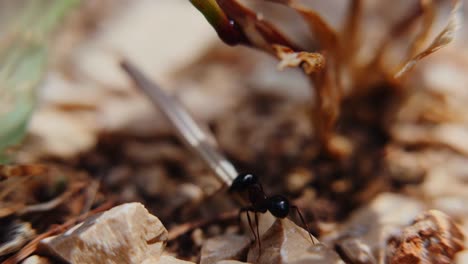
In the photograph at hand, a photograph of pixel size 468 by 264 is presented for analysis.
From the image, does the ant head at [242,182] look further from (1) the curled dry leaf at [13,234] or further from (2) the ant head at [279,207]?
(1) the curled dry leaf at [13,234]

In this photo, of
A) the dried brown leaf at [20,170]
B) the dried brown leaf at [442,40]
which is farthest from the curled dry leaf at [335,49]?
the dried brown leaf at [20,170]

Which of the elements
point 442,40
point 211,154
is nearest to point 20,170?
point 211,154

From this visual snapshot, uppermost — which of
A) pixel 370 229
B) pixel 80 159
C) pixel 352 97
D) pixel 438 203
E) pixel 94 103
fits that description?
pixel 94 103

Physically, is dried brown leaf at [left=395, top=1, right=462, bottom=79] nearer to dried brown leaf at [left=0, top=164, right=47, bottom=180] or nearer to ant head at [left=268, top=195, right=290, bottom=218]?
ant head at [left=268, top=195, right=290, bottom=218]

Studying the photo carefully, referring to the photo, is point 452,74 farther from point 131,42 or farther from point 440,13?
point 131,42

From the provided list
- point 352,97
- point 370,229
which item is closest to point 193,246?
point 370,229
